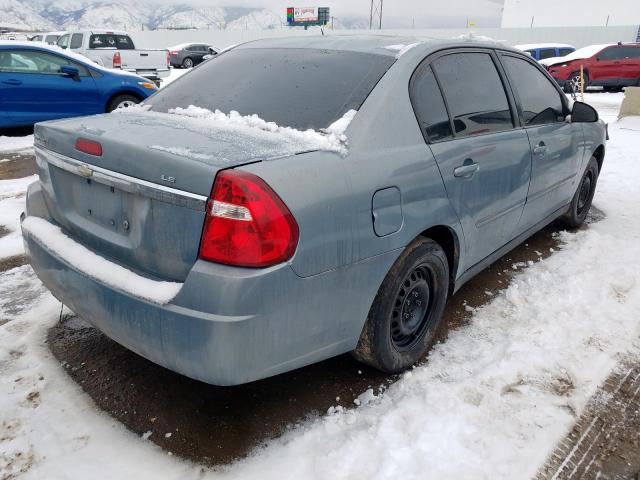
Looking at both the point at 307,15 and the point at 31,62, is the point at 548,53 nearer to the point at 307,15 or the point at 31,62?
the point at 31,62

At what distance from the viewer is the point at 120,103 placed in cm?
917

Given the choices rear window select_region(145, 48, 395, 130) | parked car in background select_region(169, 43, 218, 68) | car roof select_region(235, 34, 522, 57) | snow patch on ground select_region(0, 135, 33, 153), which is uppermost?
car roof select_region(235, 34, 522, 57)

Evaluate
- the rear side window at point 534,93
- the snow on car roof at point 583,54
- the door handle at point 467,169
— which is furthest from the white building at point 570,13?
the door handle at point 467,169

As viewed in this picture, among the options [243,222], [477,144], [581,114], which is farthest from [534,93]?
[243,222]

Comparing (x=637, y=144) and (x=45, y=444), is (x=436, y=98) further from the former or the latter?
(x=637, y=144)

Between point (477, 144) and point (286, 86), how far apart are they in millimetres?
1082

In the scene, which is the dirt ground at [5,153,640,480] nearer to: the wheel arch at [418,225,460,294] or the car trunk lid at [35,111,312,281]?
the wheel arch at [418,225,460,294]

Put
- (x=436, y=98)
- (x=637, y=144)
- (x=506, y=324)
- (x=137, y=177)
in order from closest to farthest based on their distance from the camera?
(x=137, y=177), (x=436, y=98), (x=506, y=324), (x=637, y=144)

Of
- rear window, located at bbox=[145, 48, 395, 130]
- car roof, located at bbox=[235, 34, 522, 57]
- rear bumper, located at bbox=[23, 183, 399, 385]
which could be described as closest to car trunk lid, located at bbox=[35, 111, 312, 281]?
rear bumper, located at bbox=[23, 183, 399, 385]

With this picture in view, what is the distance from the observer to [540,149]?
11.6 ft

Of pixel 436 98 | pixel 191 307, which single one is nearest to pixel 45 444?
pixel 191 307

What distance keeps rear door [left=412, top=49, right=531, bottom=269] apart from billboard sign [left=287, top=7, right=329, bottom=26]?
6462cm

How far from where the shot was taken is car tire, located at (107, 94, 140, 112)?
9.05 metres

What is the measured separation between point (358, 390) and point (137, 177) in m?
1.40
